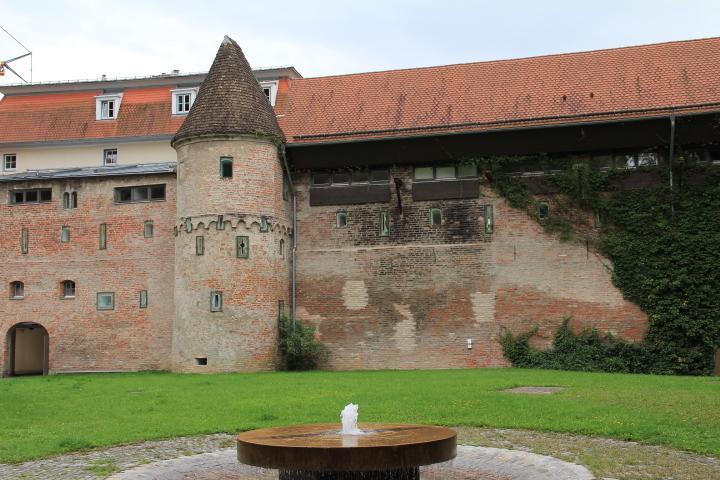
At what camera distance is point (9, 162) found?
39.8m

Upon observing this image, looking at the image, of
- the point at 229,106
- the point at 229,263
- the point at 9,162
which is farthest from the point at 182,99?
the point at 229,263

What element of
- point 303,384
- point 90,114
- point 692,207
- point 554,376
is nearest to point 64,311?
point 90,114

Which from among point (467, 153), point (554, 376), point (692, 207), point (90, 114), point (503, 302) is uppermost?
point (90, 114)

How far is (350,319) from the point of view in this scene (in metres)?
32.0

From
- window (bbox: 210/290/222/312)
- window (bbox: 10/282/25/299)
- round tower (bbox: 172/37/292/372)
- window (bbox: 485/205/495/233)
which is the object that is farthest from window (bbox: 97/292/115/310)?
window (bbox: 485/205/495/233)

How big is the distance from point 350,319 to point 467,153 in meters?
7.00

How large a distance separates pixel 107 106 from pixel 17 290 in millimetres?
8998

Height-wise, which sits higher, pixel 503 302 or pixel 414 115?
pixel 414 115

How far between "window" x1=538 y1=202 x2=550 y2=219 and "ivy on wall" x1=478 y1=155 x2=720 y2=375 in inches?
6.4

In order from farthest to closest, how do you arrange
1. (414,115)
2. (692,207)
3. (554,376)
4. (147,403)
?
(414,115) < (692,207) < (554,376) < (147,403)

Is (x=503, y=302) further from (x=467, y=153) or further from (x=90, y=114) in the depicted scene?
(x=90, y=114)

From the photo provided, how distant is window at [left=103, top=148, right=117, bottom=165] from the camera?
38.4 metres

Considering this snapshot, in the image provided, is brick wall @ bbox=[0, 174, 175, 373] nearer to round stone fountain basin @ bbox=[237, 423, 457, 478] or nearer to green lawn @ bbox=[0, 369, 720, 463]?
green lawn @ bbox=[0, 369, 720, 463]

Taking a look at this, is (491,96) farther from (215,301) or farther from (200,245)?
(215,301)
